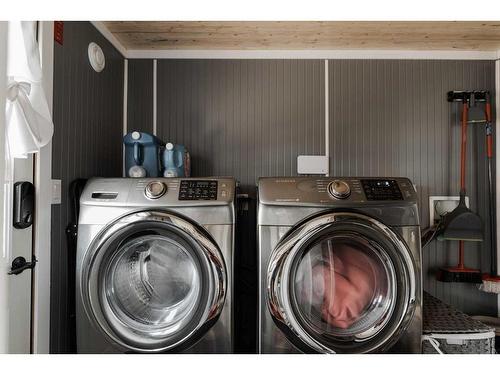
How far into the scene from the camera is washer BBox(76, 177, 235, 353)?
56.0 inches

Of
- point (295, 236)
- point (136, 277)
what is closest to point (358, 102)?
point (295, 236)

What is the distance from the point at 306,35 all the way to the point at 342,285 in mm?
1661

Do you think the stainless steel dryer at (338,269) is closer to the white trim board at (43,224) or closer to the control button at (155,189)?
the control button at (155,189)

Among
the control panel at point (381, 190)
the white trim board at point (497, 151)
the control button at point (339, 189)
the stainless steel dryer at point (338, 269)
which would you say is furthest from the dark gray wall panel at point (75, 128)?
the white trim board at point (497, 151)

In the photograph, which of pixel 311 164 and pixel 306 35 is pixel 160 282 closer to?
pixel 311 164

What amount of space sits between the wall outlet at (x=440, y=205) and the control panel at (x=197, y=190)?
1685mm

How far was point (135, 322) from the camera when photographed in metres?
1.47

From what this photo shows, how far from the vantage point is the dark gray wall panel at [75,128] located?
1506 millimetres

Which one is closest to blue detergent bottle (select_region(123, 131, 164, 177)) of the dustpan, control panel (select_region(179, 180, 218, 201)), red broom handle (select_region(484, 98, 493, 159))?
control panel (select_region(179, 180, 218, 201))

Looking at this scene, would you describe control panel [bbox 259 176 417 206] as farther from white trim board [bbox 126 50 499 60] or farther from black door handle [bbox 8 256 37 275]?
white trim board [bbox 126 50 499 60]

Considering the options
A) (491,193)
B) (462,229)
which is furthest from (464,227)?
(491,193)

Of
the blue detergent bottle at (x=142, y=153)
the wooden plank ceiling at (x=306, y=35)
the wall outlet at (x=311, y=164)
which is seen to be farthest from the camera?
the wall outlet at (x=311, y=164)

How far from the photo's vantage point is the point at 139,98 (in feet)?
7.80

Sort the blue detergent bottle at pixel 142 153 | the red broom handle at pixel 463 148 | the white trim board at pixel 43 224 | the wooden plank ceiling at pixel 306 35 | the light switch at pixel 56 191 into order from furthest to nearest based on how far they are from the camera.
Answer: the red broom handle at pixel 463 148
the wooden plank ceiling at pixel 306 35
the blue detergent bottle at pixel 142 153
the light switch at pixel 56 191
the white trim board at pixel 43 224
